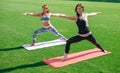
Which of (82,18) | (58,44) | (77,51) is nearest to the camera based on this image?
(82,18)

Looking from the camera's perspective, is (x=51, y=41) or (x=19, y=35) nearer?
(x=51, y=41)

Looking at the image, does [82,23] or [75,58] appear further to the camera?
[75,58]

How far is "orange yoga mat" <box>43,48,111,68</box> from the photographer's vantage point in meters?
9.35

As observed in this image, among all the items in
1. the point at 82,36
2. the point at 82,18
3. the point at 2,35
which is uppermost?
the point at 82,18

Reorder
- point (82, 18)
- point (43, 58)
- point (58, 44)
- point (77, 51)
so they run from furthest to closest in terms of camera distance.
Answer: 1. point (58, 44)
2. point (77, 51)
3. point (43, 58)
4. point (82, 18)

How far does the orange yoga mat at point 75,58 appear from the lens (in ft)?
30.7

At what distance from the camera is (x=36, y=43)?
12562 mm

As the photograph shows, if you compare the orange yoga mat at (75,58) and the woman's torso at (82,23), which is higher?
the woman's torso at (82,23)

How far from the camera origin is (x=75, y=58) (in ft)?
32.5

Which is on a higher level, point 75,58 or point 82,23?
point 82,23

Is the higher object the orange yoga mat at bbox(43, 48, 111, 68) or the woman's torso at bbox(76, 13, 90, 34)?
the woman's torso at bbox(76, 13, 90, 34)

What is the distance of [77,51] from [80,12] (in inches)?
93.0

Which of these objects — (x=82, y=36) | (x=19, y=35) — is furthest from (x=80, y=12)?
(x=19, y=35)

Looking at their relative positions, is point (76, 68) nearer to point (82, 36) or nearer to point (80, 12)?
point (82, 36)
